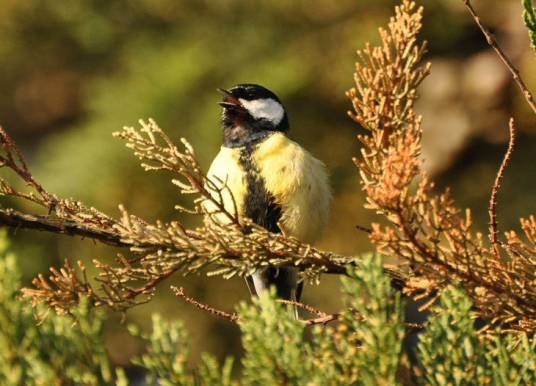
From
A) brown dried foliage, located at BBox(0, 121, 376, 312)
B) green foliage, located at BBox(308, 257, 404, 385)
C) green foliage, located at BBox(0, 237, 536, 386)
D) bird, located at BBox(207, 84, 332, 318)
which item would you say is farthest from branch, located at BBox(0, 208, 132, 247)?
bird, located at BBox(207, 84, 332, 318)

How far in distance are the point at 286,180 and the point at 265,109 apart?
1.48ft

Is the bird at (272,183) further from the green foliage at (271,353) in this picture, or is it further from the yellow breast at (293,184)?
the green foliage at (271,353)

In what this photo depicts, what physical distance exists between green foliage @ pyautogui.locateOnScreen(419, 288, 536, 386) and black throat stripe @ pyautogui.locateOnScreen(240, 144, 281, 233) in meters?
1.38

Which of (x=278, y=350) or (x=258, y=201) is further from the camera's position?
(x=258, y=201)

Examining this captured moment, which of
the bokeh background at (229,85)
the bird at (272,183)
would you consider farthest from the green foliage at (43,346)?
the bokeh background at (229,85)

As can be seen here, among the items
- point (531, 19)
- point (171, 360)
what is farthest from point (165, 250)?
point (531, 19)

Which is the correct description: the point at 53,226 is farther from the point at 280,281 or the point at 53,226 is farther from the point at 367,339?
the point at 280,281

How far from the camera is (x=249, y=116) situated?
8.98 feet

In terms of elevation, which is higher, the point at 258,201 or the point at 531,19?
the point at 258,201

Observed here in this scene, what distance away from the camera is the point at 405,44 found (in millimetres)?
1452

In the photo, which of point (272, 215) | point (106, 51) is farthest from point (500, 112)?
A: point (272, 215)

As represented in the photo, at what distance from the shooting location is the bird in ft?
8.02

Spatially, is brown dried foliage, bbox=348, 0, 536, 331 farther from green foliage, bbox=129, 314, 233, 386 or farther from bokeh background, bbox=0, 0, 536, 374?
bokeh background, bbox=0, 0, 536, 374

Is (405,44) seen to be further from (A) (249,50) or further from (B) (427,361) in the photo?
(A) (249,50)
